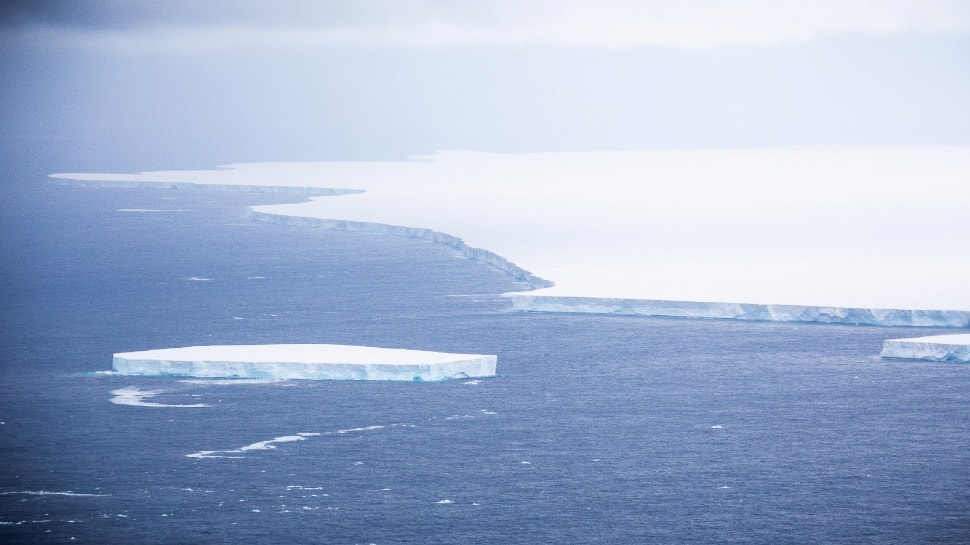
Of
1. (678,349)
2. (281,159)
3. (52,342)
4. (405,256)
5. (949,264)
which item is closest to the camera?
(678,349)

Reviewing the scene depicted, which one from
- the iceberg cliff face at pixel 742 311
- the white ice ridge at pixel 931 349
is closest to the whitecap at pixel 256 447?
the white ice ridge at pixel 931 349

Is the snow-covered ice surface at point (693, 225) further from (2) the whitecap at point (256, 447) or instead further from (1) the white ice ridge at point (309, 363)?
(2) the whitecap at point (256, 447)

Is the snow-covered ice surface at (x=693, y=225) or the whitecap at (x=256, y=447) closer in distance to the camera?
the whitecap at (x=256, y=447)

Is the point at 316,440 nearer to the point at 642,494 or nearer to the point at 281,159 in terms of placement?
the point at 642,494

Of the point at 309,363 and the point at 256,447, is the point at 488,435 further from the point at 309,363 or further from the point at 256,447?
the point at 309,363

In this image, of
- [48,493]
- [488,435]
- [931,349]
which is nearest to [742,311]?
[931,349]

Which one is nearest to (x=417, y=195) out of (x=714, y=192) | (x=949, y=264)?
(x=714, y=192)
